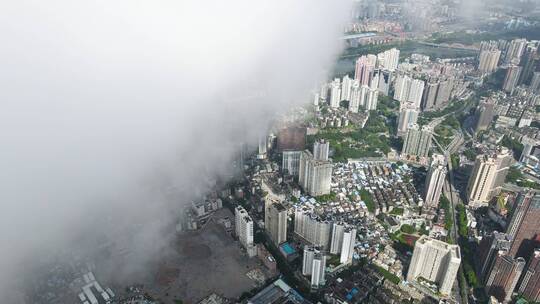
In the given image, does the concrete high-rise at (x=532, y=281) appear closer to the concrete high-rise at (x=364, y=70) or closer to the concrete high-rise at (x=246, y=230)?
the concrete high-rise at (x=246, y=230)

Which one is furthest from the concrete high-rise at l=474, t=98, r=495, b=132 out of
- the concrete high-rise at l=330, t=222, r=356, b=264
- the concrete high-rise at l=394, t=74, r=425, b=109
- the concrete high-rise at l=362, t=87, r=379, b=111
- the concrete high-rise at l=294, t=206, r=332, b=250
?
the concrete high-rise at l=294, t=206, r=332, b=250

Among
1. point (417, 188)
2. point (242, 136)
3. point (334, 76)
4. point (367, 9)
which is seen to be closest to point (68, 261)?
point (242, 136)

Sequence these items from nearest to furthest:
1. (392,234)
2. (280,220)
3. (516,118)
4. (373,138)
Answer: (280,220) < (392,234) < (373,138) < (516,118)

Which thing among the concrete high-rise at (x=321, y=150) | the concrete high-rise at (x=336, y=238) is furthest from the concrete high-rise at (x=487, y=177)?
the concrete high-rise at (x=336, y=238)

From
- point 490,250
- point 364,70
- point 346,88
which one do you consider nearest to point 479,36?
point 364,70

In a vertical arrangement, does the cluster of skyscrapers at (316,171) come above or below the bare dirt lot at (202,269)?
above

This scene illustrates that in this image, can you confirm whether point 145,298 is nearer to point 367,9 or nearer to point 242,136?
point 242,136

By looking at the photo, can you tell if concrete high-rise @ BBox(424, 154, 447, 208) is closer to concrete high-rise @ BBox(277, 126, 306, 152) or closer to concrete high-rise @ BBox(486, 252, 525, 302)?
concrete high-rise @ BBox(486, 252, 525, 302)
